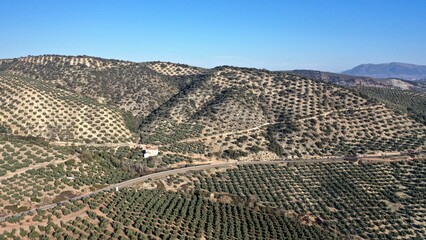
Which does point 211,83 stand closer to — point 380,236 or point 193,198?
point 193,198

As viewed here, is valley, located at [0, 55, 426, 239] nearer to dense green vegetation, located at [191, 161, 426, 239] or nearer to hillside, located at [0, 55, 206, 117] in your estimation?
dense green vegetation, located at [191, 161, 426, 239]

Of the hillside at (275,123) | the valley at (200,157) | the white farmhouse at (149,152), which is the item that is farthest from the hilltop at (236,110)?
the white farmhouse at (149,152)

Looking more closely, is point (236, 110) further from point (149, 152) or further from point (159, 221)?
point (159, 221)

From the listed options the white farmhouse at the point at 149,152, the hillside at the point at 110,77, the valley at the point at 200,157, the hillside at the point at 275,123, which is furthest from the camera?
the hillside at the point at 110,77

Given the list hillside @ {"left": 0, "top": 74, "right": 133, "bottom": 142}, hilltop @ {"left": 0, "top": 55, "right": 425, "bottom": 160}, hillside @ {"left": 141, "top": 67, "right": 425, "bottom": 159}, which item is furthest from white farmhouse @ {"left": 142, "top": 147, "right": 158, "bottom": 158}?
hillside @ {"left": 0, "top": 74, "right": 133, "bottom": 142}

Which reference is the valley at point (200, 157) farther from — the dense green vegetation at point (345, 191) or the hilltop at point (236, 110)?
the hilltop at point (236, 110)

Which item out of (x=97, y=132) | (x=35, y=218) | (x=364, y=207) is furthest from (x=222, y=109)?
(x=35, y=218)
